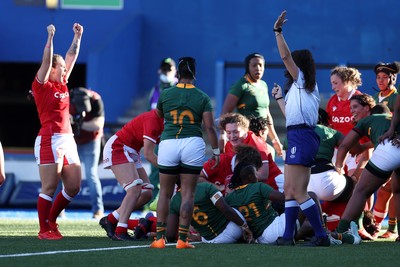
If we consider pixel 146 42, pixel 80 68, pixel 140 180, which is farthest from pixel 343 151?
pixel 80 68

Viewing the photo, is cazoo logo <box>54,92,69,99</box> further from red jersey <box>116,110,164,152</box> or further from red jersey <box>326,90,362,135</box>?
red jersey <box>326,90,362,135</box>

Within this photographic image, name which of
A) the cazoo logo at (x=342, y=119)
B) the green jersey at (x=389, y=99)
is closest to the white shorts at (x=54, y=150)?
the cazoo logo at (x=342, y=119)

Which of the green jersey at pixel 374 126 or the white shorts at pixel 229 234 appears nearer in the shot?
the white shorts at pixel 229 234

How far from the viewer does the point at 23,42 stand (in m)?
22.5

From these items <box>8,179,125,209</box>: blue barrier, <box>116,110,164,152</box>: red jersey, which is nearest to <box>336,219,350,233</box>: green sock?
<box>116,110,164,152</box>: red jersey

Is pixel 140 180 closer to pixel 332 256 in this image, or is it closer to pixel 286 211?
pixel 286 211

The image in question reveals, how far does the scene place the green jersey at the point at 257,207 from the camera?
10320mm

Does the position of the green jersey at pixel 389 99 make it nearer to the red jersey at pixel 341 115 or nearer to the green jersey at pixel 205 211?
the red jersey at pixel 341 115

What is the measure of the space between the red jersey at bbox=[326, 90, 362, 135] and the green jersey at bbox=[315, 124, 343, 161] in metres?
1.20

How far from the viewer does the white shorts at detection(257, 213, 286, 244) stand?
1013cm

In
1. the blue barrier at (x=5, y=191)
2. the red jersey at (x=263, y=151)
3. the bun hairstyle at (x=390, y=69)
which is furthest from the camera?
the blue barrier at (x=5, y=191)

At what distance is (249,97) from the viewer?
42.8 ft

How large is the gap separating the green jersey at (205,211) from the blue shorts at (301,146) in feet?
2.97

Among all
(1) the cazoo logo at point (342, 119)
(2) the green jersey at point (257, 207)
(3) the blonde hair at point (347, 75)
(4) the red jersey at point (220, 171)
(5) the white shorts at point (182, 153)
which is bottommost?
(2) the green jersey at point (257, 207)
